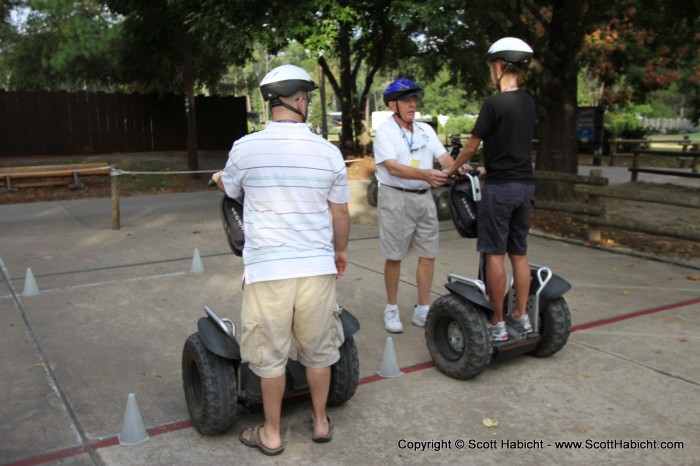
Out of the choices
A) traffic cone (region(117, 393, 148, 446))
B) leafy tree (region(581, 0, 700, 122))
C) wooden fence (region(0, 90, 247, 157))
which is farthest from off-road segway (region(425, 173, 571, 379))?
wooden fence (region(0, 90, 247, 157))

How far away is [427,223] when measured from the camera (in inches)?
196

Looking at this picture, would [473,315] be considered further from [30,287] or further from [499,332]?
[30,287]

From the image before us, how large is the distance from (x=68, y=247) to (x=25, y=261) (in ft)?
2.54

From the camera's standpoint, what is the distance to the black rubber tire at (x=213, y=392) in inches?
126

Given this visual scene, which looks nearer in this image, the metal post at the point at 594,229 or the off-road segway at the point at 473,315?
the off-road segway at the point at 473,315

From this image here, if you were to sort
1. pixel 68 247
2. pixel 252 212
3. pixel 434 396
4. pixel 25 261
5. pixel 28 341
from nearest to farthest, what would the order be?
pixel 252 212 → pixel 434 396 → pixel 28 341 → pixel 25 261 → pixel 68 247

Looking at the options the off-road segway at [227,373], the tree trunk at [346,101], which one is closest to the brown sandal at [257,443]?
the off-road segway at [227,373]

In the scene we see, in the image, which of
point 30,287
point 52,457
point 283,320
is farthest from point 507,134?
point 30,287

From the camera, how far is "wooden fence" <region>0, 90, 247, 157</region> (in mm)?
18766

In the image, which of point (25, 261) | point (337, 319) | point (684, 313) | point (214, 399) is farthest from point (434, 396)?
point (25, 261)

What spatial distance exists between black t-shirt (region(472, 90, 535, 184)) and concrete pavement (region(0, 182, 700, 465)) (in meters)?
1.33

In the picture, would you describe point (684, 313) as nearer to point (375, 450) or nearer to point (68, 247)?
point (375, 450)

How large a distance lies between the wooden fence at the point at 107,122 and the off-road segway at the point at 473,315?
59.2ft

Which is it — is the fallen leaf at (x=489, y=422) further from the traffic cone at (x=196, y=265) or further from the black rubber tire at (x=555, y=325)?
the traffic cone at (x=196, y=265)
